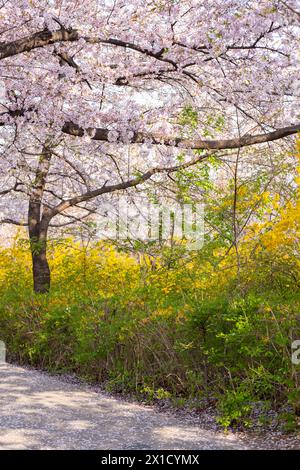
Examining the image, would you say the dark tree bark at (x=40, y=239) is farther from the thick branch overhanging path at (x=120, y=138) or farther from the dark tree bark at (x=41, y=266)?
the thick branch overhanging path at (x=120, y=138)

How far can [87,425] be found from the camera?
Result: 17.7 ft

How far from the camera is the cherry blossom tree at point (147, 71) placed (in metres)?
8.00

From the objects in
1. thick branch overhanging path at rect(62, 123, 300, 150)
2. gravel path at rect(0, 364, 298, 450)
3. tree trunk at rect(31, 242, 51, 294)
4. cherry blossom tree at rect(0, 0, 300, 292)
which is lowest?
gravel path at rect(0, 364, 298, 450)

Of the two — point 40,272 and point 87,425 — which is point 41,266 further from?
point 87,425

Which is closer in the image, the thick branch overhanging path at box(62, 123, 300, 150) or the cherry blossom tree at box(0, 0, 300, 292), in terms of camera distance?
the cherry blossom tree at box(0, 0, 300, 292)

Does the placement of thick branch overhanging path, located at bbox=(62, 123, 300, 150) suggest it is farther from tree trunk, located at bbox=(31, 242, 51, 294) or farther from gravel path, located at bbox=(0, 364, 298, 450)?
gravel path, located at bbox=(0, 364, 298, 450)

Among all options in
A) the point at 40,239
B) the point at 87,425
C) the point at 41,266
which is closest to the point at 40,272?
the point at 41,266

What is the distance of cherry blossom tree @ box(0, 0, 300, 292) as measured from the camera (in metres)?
8.00

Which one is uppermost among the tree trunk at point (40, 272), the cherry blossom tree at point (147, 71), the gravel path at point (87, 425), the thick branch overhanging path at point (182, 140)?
the cherry blossom tree at point (147, 71)

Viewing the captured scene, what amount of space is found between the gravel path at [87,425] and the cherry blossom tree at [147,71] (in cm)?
314

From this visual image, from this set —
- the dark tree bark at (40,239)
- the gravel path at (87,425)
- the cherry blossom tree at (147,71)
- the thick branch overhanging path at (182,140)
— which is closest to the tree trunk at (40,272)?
the dark tree bark at (40,239)

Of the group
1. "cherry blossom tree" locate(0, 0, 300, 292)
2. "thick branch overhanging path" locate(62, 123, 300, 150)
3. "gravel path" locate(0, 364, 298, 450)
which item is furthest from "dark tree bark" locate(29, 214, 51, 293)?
"gravel path" locate(0, 364, 298, 450)

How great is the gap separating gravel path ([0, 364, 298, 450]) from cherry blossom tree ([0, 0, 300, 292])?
10.3 ft
